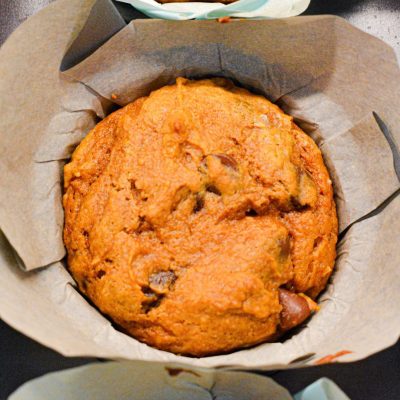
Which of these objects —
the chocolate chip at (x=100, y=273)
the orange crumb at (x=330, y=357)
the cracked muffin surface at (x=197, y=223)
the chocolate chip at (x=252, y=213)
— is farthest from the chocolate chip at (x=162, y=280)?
the orange crumb at (x=330, y=357)

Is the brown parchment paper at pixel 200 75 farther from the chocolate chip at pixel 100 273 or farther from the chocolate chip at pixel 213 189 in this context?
the chocolate chip at pixel 213 189

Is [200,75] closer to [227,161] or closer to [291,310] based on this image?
[227,161]

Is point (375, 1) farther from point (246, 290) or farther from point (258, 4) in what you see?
point (246, 290)

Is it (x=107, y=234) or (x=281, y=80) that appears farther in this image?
(x=281, y=80)

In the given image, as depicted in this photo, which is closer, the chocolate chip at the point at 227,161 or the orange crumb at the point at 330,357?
the orange crumb at the point at 330,357

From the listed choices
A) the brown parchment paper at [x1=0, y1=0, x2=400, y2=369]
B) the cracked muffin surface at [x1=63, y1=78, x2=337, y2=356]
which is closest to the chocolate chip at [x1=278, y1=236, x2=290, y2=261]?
the cracked muffin surface at [x1=63, y1=78, x2=337, y2=356]

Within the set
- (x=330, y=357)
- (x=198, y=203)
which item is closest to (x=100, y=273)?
(x=198, y=203)

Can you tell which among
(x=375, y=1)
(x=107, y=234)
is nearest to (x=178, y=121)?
(x=107, y=234)
